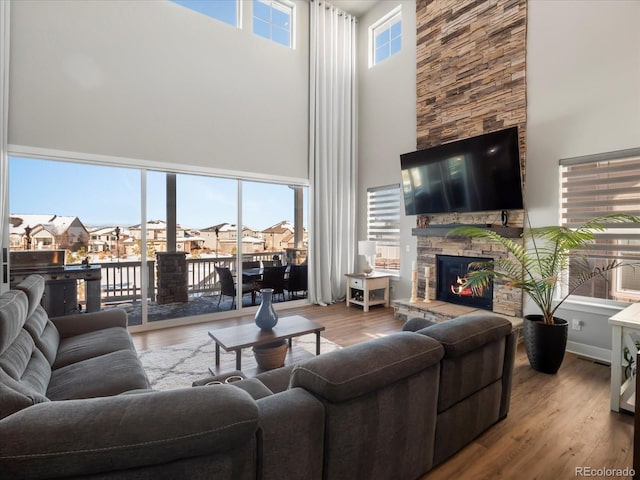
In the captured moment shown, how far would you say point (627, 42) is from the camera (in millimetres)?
3174

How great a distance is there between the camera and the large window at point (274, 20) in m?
5.39

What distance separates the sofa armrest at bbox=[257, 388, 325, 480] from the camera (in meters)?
1.12

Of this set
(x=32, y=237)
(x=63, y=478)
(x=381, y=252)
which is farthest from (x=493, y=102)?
(x=32, y=237)

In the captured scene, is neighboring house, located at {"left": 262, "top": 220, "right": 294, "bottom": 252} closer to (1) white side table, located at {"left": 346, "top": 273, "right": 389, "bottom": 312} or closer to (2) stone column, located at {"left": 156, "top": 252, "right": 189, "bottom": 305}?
(1) white side table, located at {"left": 346, "top": 273, "right": 389, "bottom": 312}

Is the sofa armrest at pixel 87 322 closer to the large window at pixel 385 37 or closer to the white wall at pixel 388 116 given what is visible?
the white wall at pixel 388 116

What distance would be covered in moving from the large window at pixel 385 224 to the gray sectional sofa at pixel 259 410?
138 inches

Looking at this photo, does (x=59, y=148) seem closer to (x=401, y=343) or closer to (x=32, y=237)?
(x=32, y=237)

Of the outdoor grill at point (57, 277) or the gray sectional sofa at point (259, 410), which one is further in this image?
the outdoor grill at point (57, 277)

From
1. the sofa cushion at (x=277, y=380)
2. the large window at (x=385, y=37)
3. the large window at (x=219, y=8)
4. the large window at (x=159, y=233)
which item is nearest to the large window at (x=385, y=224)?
the large window at (x=159, y=233)

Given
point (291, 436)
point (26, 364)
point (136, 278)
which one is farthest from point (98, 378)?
point (136, 278)

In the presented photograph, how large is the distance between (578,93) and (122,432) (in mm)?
4693

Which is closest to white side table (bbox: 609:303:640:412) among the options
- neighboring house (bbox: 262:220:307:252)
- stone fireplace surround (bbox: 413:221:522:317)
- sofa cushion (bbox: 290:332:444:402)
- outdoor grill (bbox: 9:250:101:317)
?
stone fireplace surround (bbox: 413:221:522:317)

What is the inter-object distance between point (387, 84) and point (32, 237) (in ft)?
18.7

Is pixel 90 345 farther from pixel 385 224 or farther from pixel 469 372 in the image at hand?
pixel 385 224
